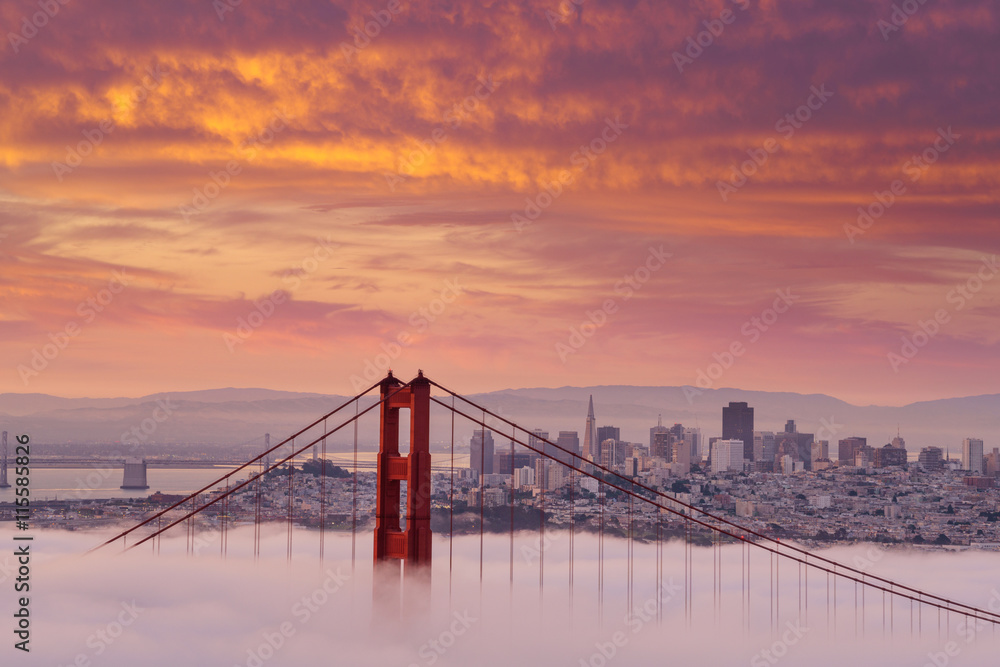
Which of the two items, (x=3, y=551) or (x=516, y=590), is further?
(x=3, y=551)

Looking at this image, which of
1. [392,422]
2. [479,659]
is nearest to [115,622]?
[479,659]

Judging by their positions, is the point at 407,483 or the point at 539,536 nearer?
the point at 407,483

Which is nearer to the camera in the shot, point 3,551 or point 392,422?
point 392,422

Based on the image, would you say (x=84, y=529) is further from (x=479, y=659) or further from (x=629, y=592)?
(x=479, y=659)

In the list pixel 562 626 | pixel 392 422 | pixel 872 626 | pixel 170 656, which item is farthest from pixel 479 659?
pixel 872 626

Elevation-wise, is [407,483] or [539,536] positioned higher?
[407,483]

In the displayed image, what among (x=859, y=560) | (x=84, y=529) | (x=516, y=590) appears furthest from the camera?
(x=859, y=560)

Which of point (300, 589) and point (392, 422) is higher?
point (392, 422)

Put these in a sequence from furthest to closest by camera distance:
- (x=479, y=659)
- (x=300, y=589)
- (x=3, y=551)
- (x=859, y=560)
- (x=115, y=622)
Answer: (x=859, y=560)
(x=3, y=551)
(x=300, y=589)
(x=115, y=622)
(x=479, y=659)

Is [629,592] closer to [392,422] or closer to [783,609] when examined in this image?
[783,609]
